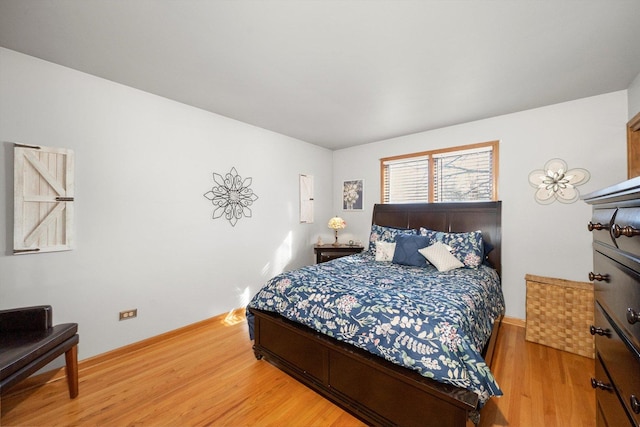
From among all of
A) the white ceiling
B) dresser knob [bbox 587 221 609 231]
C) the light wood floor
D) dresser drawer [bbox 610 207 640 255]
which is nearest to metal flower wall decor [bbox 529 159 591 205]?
the white ceiling

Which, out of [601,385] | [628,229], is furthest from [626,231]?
[601,385]

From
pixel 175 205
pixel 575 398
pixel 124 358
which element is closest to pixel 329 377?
pixel 575 398

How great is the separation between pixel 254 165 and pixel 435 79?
7.87 feet

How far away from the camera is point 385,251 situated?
3268 mm

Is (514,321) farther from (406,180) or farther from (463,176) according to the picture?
(406,180)

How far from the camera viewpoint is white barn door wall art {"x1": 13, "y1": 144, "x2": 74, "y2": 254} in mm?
1931

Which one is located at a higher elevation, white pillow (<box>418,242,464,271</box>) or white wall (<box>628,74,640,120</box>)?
white wall (<box>628,74,640,120</box>)

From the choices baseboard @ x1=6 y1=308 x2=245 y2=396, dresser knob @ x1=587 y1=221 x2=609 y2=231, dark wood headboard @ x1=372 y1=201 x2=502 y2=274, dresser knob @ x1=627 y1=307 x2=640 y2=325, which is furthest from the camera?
dark wood headboard @ x1=372 y1=201 x2=502 y2=274

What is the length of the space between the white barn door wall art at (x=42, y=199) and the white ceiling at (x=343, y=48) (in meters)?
0.78

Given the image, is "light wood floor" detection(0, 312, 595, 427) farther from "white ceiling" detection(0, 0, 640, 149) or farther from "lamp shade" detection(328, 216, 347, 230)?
"white ceiling" detection(0, 0, 640, 149)

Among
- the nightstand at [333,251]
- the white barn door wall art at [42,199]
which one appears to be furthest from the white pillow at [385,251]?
the white barn door wall art at [42,199]

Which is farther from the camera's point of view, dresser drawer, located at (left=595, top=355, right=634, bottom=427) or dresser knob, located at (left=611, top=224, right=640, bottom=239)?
dresser drawer, located at (left=595, top=355, right=634, bottom=427)

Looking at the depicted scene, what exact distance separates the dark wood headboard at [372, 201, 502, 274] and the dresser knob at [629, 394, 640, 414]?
2.60 meters

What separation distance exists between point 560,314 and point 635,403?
2345mm
